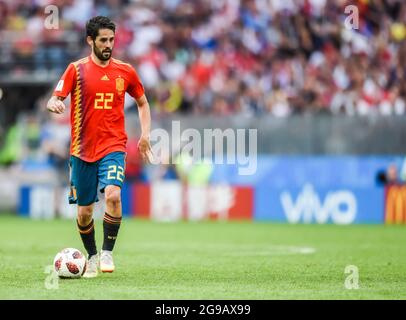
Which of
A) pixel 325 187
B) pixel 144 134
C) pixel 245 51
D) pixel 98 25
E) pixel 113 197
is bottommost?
pixel 113 197

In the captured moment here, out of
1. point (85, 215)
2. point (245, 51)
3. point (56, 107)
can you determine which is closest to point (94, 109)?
point (56, 107)

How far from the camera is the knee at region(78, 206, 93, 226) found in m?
10.9

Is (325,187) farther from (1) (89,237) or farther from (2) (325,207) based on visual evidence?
(1) (89,237)

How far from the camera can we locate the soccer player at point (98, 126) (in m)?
10.6

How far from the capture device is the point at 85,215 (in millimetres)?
10945

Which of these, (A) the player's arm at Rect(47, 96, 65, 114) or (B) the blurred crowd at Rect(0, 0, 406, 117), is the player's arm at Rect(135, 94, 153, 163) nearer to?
(A) the player's arm at Rect(47, 96, 65, 114)

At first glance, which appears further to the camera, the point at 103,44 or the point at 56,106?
the point at 103,44

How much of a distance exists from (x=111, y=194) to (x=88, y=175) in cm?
43

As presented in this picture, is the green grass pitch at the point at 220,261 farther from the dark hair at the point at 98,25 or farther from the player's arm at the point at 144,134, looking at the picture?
the dark hair at the point at 98,25

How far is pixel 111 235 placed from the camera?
35.2ft

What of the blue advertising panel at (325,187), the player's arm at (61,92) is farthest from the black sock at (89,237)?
the blue advertising panel at (325,187)

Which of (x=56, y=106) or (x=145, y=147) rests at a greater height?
(x=56, y=106)
